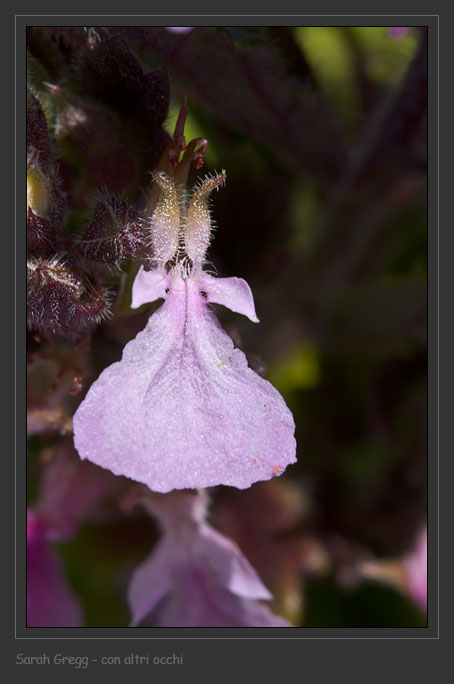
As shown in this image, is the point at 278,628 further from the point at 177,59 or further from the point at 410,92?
the point at 410,92

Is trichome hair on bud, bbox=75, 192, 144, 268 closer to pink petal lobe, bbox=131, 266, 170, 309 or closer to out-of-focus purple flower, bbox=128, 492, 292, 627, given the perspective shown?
pink petal lobe, bbox=131, 266, 170, 309

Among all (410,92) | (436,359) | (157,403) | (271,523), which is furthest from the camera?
(271,523)

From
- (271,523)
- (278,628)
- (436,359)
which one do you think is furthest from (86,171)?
(271,523)

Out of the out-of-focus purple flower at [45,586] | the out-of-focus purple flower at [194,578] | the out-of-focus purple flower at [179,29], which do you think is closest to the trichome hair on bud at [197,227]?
the out-of-focus purple flower at [179,29]

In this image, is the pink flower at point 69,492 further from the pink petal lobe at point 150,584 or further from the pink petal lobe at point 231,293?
the pink petal lobe at point 231,293

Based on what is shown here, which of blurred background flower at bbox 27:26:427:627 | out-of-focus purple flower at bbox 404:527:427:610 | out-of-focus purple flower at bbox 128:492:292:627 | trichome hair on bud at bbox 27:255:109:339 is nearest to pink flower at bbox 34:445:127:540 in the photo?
blurred background flower at bbox 27:26:427:627

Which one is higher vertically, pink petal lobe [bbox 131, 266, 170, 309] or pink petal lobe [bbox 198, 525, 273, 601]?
pink petal lobe [bbox 131, 266, 170, 309]

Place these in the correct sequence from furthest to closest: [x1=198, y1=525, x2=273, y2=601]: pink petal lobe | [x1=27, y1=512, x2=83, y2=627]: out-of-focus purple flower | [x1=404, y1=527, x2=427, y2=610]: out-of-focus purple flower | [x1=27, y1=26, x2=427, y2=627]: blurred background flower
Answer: [x1=404, y1=527, x2=427, y2=610]: out-of-focus purple flower < [x1=27, y1=512, x2=83, y2=627]: out-of-focus purple flower < [x1=198, y1=525, x2=273, y2=601]: pink petal lobe < [x1=27, y1=26, x2=427, y2=627]: blurred background flower
